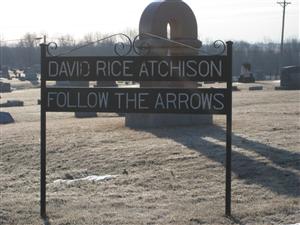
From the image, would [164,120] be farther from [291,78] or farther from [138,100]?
[291,78]

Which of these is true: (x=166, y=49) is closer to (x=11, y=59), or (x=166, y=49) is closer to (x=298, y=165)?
(x=298, y=165)

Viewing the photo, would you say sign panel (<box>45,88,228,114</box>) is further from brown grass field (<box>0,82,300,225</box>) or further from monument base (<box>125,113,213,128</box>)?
monument base (<box>125,113,213,128</box>)

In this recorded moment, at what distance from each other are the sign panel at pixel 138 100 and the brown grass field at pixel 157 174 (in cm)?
112

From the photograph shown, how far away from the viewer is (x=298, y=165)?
8.59m

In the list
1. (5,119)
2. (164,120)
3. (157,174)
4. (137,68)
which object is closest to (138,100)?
(137,68)

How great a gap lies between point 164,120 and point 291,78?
18827mm

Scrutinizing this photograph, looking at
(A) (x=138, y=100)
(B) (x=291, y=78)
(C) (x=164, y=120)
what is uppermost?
(B) (x=291, y=78)

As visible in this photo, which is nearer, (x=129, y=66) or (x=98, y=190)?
(x=129, y=66)

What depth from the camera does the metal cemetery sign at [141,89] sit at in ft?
20.9

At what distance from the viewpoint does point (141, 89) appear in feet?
21.6

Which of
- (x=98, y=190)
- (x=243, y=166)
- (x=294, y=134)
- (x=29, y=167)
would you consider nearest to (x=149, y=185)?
(x=98, y=190)

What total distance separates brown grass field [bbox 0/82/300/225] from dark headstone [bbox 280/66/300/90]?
55.1ft

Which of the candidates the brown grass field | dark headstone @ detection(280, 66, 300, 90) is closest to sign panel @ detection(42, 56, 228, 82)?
the brown grass field

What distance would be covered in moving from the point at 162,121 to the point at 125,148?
262 cm
